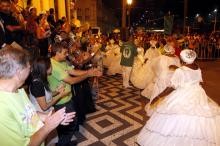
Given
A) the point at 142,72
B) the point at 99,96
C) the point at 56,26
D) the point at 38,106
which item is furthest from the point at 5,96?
the point at 56,26

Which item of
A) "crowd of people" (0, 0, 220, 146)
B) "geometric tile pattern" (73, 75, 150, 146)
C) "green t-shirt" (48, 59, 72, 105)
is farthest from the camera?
"geometric tile pattern" (73, 75, 150, 146)

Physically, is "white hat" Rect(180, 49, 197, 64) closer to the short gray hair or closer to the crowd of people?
the crowd of people

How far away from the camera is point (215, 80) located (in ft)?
32.9

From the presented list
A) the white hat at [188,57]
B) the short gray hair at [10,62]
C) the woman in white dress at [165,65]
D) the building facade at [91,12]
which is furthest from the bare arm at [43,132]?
the building facade at [91,12]

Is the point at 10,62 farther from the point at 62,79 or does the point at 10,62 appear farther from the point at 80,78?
the point at 80,78

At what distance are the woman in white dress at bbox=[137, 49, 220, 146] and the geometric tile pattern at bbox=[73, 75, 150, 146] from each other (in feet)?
3.30

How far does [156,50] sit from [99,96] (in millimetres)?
2842

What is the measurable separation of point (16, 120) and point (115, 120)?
4.16m

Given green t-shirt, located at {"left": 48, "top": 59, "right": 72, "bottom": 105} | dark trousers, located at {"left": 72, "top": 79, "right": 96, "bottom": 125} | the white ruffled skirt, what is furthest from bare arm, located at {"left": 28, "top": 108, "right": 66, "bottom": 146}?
dark trousers, located at {"left": 72, "top": 79, "right": 96, "bottom": 125}

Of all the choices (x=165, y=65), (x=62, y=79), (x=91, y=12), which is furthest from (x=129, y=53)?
(x=91, y=12)

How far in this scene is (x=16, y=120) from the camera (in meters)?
1.94

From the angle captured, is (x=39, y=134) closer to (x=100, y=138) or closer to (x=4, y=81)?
Answer: (x=4, y=81)

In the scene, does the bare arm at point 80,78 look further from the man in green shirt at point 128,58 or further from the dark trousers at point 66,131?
the man in green shirt at point 128,58

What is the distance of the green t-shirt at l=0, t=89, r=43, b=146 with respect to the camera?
72.5 inches
